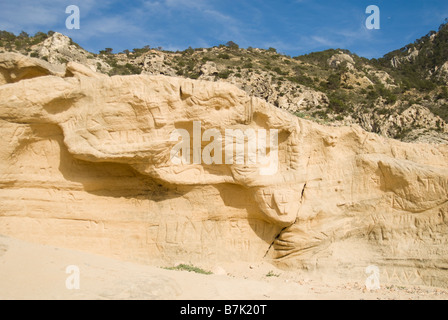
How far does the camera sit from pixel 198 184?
26.6 ft

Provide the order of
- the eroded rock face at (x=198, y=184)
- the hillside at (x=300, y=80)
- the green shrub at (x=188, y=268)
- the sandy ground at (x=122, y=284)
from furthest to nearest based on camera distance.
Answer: the hillside at (x=300, y=80)
the eroded rock face at (x=198, y=184)
the green shrub at (x=188, y=268)
the sandy ground at (x=122, y=284)

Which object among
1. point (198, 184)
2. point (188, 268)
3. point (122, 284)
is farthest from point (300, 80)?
point (122, 284)

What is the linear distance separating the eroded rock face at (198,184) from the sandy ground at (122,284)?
1.30 meters

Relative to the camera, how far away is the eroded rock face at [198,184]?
24.3 ft

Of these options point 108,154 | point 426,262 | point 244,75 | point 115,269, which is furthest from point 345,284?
point 244,75

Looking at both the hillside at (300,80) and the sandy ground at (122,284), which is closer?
the sandy ground at (122,284)

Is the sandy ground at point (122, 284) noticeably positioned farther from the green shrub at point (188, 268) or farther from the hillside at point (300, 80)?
the hillside at point (300, 80)

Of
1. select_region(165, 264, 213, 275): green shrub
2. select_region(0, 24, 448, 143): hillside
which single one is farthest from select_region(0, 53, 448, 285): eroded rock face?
select_region(0, 24, 448, 143): hillside

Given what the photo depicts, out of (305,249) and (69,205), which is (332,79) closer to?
(305,249)

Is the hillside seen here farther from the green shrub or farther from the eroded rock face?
the green shrub

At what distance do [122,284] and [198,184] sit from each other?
3.40 m

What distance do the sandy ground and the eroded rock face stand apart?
1.30 metres

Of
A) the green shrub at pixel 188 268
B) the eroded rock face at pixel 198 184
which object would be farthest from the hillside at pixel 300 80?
the green shrub at pixel 188 268

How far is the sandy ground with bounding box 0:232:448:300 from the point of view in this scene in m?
4.67
